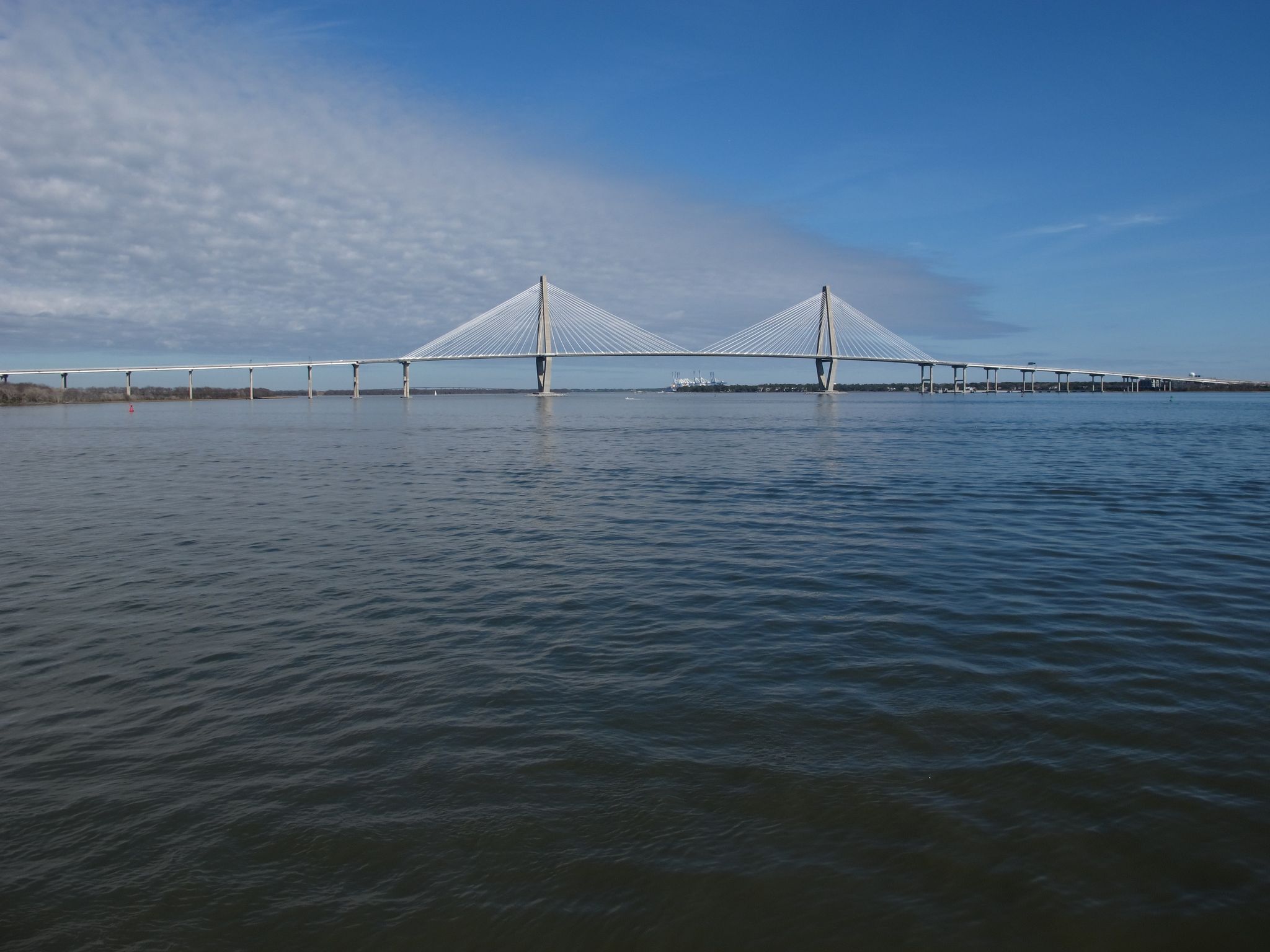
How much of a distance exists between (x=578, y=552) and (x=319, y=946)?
7.55 metres

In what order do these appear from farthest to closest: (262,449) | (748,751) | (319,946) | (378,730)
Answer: (262,449) < (378,730) < (748,751) < (319,946)

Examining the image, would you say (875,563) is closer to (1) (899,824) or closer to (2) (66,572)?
(1) (899,824)

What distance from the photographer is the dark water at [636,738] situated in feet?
11.5

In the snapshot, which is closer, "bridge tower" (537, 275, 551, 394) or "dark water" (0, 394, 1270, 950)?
"dark water" (0, 394, 1270, 950)

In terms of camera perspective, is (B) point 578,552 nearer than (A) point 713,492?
Yes

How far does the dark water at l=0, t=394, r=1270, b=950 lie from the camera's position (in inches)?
138

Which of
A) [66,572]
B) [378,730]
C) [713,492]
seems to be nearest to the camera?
[378,730]

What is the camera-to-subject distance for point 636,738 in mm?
4973

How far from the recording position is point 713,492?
56.6 feet

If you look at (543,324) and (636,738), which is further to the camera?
(543,324)

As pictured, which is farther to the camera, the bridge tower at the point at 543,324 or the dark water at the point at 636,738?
the bridge tower at the point at 543,324

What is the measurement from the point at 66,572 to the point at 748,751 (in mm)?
8951

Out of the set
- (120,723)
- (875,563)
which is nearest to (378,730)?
(120,723)

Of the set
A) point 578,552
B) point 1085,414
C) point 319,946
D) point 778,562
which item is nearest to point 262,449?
point 578,552
